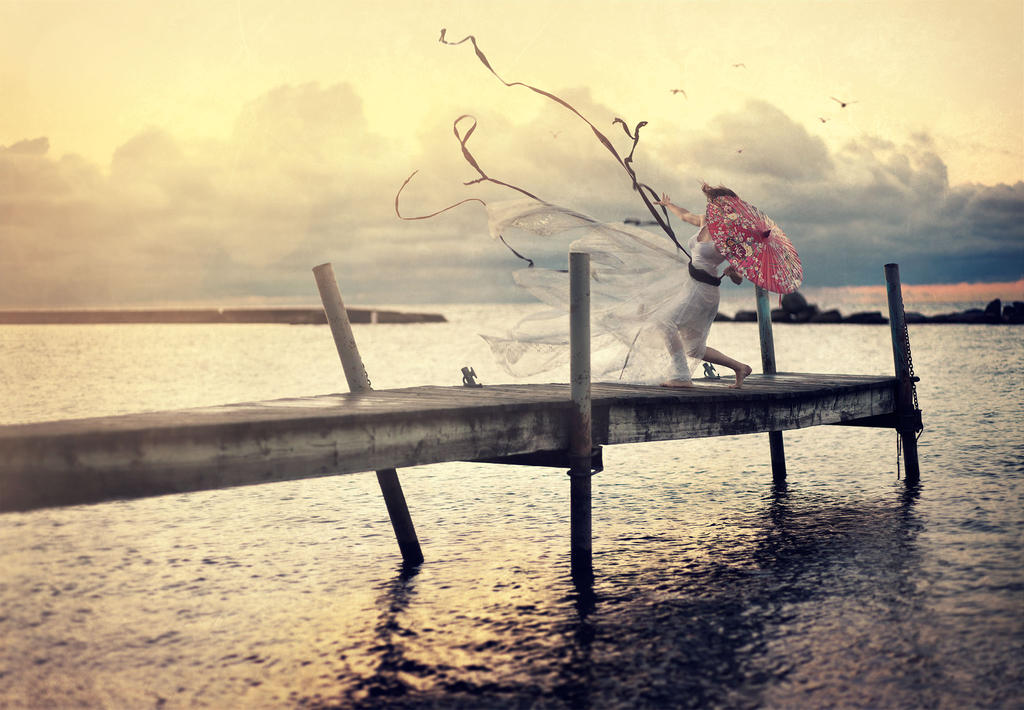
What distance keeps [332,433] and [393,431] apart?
0.49 metres

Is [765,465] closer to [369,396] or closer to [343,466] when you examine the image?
[369,396]

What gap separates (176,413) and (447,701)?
252 cm

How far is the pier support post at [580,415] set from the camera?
781 cm

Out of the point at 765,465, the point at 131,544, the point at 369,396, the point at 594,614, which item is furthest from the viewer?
the point at 765,465

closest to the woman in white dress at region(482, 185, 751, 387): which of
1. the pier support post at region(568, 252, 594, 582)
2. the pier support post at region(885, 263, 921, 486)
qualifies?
the pier support post at region(568, 252, 594, 582)

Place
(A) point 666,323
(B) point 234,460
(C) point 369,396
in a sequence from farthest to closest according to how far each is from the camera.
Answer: (A) point 666,323 → (C) point 369,396 → (B) point 234,460

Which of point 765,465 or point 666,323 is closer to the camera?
point 666,323

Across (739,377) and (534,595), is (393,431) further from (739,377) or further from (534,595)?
(739,377)

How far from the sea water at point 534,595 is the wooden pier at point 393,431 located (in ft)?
3.63

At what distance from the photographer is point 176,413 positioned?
20.8ft

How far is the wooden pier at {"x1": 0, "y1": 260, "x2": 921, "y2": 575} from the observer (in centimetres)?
514

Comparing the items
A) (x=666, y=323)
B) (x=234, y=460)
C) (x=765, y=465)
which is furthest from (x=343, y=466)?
(x=765, y=465)

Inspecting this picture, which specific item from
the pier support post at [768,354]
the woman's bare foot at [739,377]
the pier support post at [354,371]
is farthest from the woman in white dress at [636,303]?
the pier support post at [768,354]

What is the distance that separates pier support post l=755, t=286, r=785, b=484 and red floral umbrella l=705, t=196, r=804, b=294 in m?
2.93
